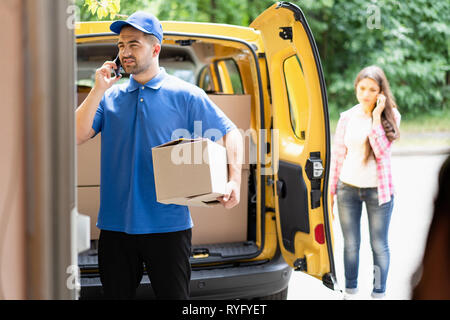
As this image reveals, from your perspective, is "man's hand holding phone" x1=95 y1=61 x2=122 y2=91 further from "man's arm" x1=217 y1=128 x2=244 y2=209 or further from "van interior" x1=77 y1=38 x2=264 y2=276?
"van interior" x1=77 y1=38 x2=264 y2=276

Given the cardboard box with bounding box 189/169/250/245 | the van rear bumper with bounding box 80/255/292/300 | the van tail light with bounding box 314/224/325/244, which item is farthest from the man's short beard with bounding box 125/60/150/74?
the cardboard box with bounding box 189/169/250/245

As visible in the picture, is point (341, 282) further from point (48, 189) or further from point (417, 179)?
point (417, 179)

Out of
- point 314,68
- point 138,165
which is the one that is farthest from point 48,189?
point 314,68

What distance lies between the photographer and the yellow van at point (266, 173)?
127 inches

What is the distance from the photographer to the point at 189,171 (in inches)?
97.7

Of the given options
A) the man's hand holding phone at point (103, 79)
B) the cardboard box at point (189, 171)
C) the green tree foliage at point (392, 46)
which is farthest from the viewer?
the green tree foliage at point (392, 46)

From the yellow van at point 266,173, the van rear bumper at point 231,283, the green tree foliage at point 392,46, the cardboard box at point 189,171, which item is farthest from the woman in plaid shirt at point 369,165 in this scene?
the green tree foliage at point 392,46

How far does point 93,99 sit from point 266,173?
1544 millimetres

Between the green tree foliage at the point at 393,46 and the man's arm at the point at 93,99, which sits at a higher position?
the green tree foliage at the point at 393,46

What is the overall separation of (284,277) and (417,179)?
7.98 metres

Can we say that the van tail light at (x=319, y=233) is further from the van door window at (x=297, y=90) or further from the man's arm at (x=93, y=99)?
the man's arm at (x=93, y=99)

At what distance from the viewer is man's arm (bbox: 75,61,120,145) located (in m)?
2.57

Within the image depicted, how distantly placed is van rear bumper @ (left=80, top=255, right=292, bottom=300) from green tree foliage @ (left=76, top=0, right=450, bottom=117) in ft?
41.5

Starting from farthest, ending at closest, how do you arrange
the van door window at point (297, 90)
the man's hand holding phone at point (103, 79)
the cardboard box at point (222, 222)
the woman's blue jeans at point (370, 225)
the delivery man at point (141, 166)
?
the woman's blue jeans at point (370, 225), the cardboard box at point (222, 222), the van door window at point (297, 90), the delivery man at point (141, 166), the man's hand holding phone at point (103, 79)
